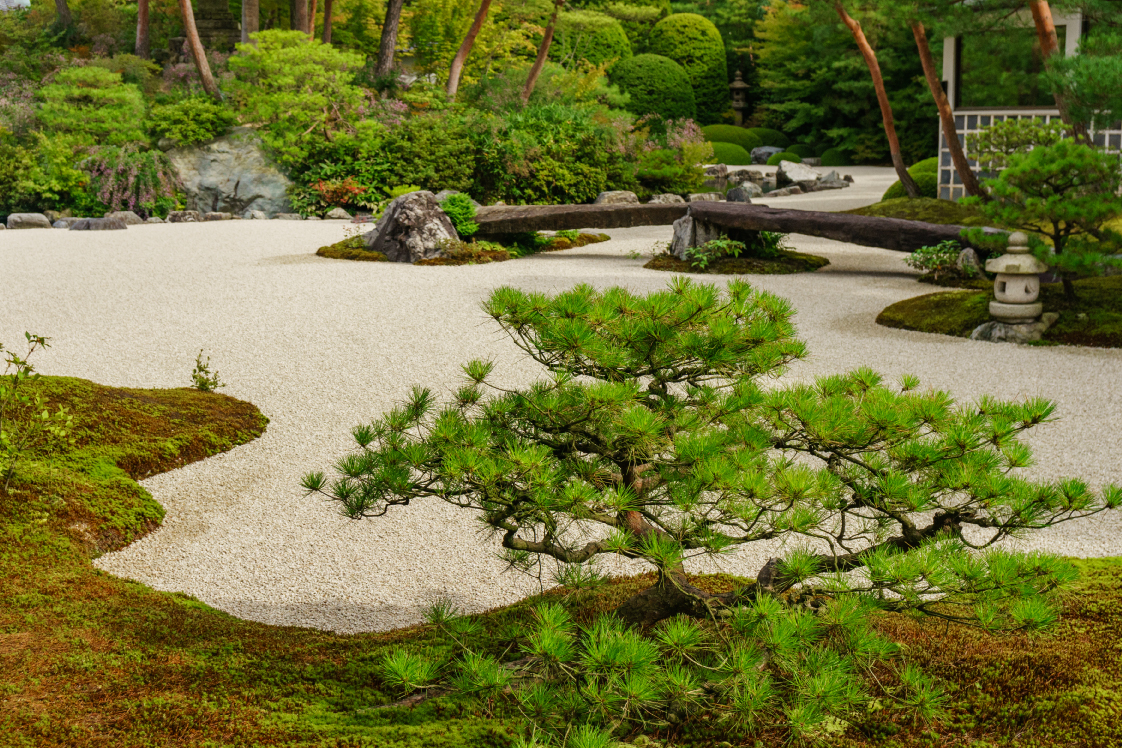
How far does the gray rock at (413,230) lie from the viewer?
32.3 ft

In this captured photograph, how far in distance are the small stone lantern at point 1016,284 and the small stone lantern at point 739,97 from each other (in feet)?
68.4

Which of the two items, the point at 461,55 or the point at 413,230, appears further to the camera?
the point at 461,55

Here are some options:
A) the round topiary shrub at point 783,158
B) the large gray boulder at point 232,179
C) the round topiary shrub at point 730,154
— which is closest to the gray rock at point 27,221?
the large gray boulder at point 232,179

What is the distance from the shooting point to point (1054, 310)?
657 centimetres

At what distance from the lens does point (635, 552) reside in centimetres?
173

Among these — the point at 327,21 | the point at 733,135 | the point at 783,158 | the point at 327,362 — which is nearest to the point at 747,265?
the point at 327,362

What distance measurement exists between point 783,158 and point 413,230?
49.0 feet

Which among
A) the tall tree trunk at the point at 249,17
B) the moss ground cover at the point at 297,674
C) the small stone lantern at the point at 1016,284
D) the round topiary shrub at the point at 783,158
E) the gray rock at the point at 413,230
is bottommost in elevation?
the moss ground cover at the point at 297,674

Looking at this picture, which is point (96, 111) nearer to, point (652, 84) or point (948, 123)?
point (948, 123)

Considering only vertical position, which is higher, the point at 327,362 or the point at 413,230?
the point at 413,230

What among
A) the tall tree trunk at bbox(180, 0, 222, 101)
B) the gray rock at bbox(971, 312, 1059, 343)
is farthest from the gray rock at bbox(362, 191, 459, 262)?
the tall tree trunk at bbox(180, 0, 222, 101)

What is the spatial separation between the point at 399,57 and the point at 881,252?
1438cm

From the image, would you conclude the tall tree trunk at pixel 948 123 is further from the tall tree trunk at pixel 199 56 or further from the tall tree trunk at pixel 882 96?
the tall tree trunk at pixel 199 56

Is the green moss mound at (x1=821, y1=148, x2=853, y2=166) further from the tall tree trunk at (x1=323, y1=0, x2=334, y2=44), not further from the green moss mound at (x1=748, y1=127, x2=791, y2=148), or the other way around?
the tall tree trunk at (x1=323, y1=0, x2=334, y2=44)
